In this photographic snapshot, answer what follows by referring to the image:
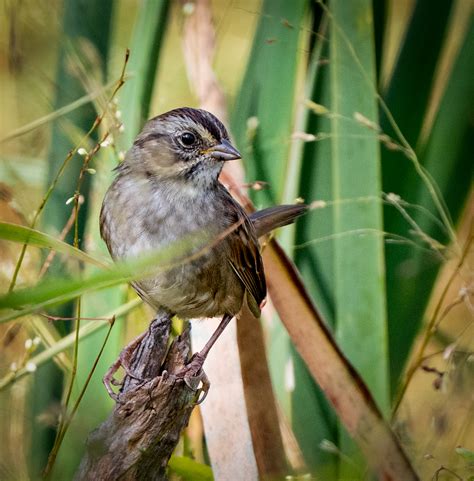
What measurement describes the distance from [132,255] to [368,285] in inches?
25.5

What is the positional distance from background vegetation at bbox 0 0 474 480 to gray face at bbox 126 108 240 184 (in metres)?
0.11

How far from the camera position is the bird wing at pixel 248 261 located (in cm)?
273

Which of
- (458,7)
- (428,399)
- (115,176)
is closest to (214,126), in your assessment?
(115,176)

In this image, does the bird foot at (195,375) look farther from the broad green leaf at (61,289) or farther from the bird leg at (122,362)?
the broad green leaf at (61,289)

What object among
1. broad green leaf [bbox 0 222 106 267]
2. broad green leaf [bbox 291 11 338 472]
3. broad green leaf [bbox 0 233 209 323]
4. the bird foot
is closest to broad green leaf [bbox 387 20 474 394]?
broad green leaf [bbox 291 11 338 472]

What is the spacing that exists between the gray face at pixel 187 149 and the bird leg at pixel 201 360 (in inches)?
15.3

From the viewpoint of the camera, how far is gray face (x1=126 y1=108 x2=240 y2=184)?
2570 millimetres

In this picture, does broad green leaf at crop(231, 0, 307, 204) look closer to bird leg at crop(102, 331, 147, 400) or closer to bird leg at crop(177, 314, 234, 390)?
bird leg at crop(177, 314, 234, 390)

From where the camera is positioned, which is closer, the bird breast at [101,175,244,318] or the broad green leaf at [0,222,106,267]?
the broad green leaf at [0,222,106,267]

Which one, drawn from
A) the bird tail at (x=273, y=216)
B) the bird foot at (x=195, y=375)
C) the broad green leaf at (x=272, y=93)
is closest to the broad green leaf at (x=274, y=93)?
the broad green leaf at (x=272, y=93)

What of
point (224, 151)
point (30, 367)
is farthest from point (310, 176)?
point (30, 367)

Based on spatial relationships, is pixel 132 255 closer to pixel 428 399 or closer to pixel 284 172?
pixel 284 172

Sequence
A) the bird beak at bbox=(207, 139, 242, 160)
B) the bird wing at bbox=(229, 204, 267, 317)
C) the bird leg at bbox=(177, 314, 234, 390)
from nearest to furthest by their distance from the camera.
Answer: the bird leg at bbox=(177, 314, 234, 390) < the bird beak at bbox=(207, 139, 242, 160) < the bird wing at bbox=(229, 204, 267, 317)

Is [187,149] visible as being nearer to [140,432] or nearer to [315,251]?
[315,251]
